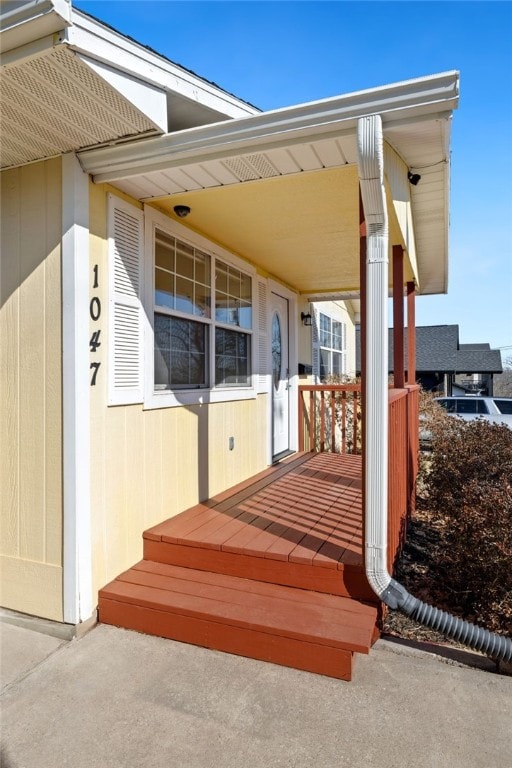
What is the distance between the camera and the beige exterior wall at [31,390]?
8.36 feet

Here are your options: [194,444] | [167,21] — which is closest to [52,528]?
[194,444]

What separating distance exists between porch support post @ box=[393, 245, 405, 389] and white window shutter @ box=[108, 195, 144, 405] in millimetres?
2020

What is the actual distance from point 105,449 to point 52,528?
52 cm

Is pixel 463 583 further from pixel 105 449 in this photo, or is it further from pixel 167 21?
pixel 167 21

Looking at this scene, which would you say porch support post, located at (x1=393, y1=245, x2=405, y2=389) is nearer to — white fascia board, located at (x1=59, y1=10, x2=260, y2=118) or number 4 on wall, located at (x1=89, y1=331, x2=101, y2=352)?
white fascia board, located at (x1=59, y1=10, x2=260, y2=118)

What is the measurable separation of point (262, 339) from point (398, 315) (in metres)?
1.68

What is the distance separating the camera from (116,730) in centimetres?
180

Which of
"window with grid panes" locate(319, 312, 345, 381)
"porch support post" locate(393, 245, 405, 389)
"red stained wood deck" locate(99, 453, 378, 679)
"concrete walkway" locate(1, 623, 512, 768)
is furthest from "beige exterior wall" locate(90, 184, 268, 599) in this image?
"window with grid panes" locate(319, 312, 345, 381)

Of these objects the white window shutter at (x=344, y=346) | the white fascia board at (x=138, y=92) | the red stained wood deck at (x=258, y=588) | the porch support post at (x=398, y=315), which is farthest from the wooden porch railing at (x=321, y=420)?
the white fascia board at (x=138, y=92)

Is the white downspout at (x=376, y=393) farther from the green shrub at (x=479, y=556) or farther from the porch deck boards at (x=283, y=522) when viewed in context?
the green shrub at (x=479, y=556)

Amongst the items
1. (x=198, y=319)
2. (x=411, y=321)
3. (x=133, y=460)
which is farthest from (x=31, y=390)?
(x=411, y=321)

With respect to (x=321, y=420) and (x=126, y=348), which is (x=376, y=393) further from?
(x=321, y=420)

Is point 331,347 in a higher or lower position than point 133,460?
higher

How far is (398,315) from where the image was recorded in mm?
4012
